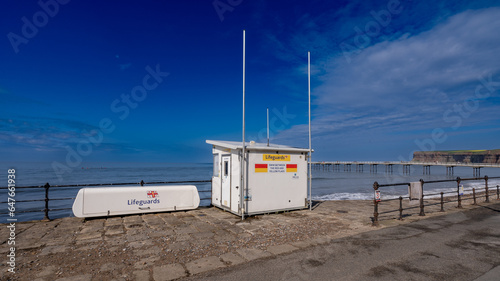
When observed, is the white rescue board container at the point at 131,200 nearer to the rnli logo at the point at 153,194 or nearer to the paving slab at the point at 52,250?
the rnli logo at the point at 153,194

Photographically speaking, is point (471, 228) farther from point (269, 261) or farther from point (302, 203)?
point (269, 261)

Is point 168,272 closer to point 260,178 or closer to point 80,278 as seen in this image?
point 80,278

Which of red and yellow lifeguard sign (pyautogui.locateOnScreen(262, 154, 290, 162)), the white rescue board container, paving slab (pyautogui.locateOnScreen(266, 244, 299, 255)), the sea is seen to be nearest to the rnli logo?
the white rescue board container

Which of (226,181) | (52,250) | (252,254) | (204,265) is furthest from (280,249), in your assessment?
(52,250)

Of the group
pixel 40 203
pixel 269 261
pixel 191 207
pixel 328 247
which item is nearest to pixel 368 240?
pixel 328 247

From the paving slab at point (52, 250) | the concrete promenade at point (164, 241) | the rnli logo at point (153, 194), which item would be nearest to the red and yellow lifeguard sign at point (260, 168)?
the concrete promenade at point (164, 241)

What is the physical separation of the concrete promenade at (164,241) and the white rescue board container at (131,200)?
294 millimetres

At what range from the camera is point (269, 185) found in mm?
9766

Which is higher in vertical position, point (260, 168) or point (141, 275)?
point (260, 168)

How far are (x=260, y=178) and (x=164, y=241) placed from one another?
4307 mm

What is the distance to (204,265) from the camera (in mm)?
4801

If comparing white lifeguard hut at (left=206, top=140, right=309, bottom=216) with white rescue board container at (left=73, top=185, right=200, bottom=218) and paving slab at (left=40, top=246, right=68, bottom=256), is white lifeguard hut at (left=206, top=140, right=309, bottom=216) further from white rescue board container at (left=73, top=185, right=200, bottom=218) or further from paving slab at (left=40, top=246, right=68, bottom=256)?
paving slab at (left=40, top=246, right=68, bottom=256)

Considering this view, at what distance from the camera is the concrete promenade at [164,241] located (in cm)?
459

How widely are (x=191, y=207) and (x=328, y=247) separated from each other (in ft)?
19.8
